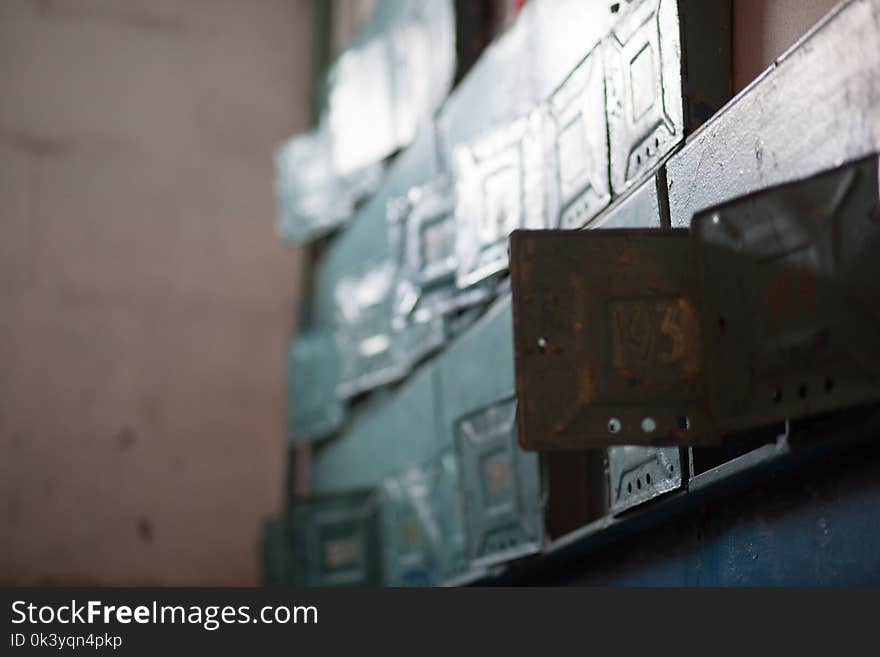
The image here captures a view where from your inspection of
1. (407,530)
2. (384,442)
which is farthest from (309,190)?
(407,530)

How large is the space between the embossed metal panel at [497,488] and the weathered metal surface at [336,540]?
59.1 inches

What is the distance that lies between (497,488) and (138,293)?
157 inches

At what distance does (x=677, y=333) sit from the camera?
3.25 metres

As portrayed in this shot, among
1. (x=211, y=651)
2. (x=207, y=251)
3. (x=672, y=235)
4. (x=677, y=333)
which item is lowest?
(x=211, y=651)

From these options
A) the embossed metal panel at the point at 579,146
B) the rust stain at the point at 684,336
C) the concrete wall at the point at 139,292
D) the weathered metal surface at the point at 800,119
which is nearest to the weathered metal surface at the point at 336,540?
the concrete wall at the point at 139,292

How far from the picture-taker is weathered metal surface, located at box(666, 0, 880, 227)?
2896 mm

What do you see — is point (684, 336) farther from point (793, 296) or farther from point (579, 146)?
point (579, 146)

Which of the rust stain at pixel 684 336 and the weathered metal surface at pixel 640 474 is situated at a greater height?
the rust stain at pixel 684 336

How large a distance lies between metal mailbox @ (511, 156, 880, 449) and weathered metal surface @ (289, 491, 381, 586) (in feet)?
11.7

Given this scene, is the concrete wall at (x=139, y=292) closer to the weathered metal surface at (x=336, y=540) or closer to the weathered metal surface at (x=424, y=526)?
the weathered metal surface at (x=336, y=540)

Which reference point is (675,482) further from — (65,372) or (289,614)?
(65,372)

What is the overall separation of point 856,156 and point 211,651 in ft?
6.64

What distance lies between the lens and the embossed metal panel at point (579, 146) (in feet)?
14.0

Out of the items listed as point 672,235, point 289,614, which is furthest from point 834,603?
point 289,614
